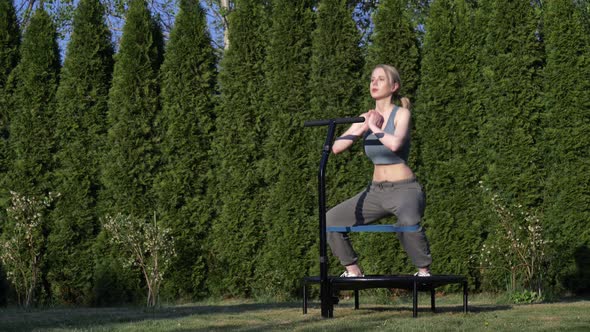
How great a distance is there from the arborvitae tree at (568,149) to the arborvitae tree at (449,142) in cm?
78

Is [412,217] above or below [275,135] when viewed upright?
below

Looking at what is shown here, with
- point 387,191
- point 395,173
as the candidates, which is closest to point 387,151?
point 395,173

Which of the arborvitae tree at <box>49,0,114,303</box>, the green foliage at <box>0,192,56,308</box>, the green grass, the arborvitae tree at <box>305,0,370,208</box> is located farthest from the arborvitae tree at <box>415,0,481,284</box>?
the green foliage at <box>0,192,56,308</box>

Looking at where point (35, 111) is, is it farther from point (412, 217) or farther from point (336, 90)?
point (412, 217)

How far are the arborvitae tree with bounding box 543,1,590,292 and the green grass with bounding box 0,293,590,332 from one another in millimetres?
1894

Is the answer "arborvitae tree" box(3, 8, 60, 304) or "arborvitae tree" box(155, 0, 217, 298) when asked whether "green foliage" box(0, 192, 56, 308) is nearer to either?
"arborvitae tree" box(3, 8, 60, 304)

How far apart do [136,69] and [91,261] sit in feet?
7.60

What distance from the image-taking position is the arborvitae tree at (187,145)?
30.0 ft

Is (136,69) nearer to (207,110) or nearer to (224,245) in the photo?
(207,110)

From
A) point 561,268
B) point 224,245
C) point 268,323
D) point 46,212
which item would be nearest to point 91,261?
point 46,212

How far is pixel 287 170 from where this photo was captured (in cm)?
903

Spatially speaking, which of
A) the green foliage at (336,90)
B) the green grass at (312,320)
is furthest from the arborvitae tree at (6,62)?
the green foliage at (336,90)

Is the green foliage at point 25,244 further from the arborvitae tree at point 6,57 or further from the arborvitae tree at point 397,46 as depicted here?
the arborvitae tree at point 397,46

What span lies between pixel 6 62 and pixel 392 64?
471 cm
